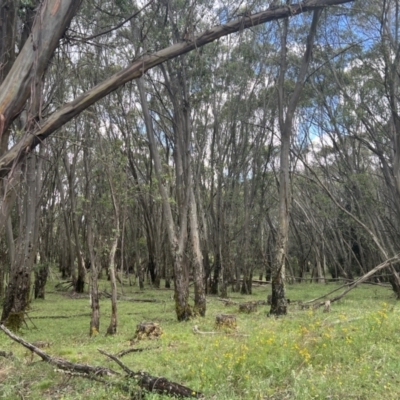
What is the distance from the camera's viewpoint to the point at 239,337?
846 cm

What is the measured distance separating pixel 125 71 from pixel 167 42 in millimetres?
7647

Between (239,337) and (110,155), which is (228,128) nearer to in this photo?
(110,155)

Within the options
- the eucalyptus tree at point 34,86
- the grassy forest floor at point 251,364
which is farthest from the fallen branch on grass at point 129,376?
the eucalyptus tree at point 34,86

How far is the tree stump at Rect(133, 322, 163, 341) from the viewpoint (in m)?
9.30

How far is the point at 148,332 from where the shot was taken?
940cm

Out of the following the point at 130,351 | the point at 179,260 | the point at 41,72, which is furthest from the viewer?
the point at 179,260

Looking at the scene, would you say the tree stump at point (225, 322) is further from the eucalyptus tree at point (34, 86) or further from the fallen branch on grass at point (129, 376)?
the eucalyptus tree at point (34, 86)

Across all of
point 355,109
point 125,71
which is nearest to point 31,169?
point 125,71

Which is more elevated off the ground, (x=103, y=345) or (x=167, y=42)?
(x=167, y=42)

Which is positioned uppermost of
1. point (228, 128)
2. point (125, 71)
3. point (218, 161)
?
point (228, 128)

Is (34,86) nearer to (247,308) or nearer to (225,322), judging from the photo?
(225,322)

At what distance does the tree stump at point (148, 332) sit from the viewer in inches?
366

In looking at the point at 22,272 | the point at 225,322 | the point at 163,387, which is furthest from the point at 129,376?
the point at 22,272

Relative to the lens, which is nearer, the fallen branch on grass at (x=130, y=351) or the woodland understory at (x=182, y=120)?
the woodland understory at (x=182, y=120)
